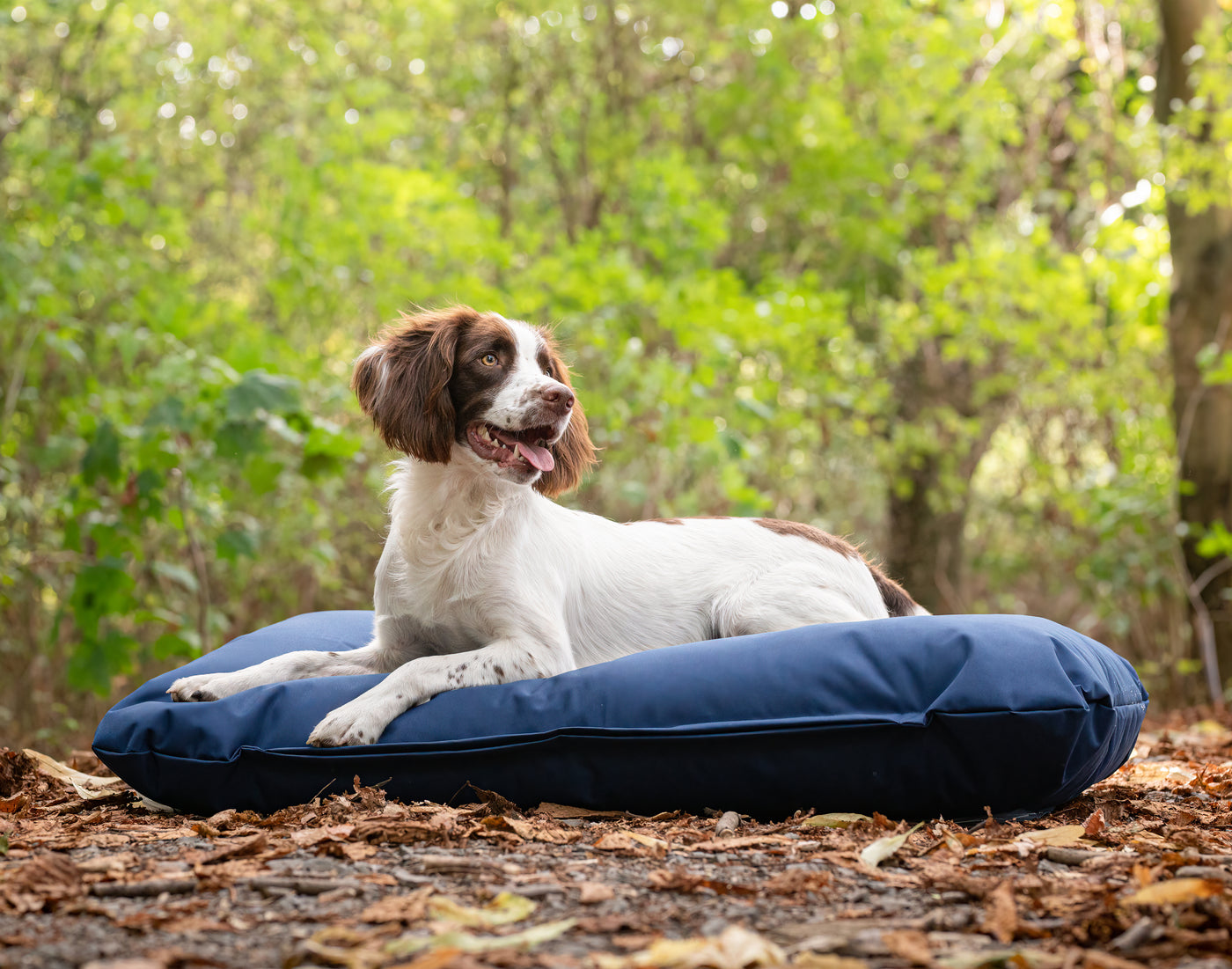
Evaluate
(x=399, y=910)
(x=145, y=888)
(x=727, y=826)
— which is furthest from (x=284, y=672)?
(x=399, y=910)

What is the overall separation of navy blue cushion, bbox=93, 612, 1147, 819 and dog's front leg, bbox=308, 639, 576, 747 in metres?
0.05

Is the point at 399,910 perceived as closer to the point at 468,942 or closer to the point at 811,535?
the point at 468,942

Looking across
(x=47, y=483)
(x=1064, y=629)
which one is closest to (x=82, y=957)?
(x=1064, y=629)

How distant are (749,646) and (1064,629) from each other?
93cm

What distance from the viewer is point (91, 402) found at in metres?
6.05

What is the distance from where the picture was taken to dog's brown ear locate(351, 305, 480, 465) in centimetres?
329

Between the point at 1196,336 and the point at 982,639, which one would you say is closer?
the point at 982,639

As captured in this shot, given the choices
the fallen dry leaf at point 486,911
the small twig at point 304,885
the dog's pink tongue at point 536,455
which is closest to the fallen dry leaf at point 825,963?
the fallen dry leaf at point 486,911

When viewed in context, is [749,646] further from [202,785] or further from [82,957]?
[82,957]

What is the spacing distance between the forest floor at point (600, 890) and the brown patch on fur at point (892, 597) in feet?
3.81

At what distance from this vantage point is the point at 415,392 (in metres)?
3.29

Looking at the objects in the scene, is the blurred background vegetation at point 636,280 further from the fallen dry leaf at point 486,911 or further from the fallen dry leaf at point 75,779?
the fallen dry leaf at point 486,911

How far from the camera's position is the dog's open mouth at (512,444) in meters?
3.28

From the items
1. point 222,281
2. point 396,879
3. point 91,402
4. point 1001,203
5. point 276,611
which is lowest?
point 276,611
